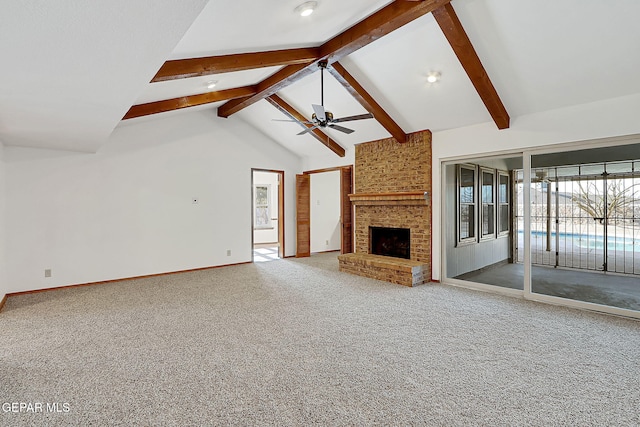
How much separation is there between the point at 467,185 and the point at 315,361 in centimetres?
459

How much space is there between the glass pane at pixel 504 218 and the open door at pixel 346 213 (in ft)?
10.4

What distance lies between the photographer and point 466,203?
597 cm

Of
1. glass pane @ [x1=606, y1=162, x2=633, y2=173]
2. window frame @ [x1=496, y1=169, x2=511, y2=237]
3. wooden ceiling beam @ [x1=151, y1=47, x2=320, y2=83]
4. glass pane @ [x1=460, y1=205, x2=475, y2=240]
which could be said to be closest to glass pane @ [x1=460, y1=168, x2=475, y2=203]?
glass pane @ [x1=460, y1=205, x2=475, y2=240]

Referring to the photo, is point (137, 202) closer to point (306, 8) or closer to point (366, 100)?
point (366, 100)

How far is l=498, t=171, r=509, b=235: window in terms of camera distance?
6.86 m

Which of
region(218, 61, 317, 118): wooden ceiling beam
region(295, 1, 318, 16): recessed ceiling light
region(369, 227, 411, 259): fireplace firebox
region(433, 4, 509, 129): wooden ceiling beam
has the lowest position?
region(369, 227, 411, 259): fireplace firebox

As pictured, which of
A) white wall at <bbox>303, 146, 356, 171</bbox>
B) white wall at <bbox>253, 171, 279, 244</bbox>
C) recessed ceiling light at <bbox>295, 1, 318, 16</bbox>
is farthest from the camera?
white wall at <bbox>253, 171, 279, 244</bbox>

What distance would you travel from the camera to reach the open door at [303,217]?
7.85 metres

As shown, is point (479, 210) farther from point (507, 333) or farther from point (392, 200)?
point (507, 333)

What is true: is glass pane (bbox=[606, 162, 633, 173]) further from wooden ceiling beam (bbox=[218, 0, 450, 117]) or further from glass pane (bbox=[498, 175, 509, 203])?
wooden ceiling beam (bbox=[218, 0, 450, 117])

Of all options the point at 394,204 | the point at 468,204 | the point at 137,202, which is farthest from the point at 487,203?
the point at 137,202

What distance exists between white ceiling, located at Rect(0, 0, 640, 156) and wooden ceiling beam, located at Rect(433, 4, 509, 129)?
0.31 feet

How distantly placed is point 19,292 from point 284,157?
17.1ft

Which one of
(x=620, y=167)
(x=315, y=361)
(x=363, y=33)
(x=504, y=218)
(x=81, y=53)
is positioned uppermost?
(x=363, y=33)
